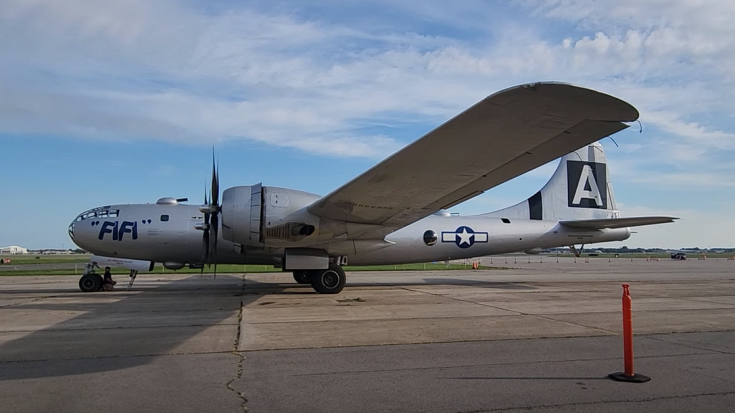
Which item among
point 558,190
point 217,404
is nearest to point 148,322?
point 217,404

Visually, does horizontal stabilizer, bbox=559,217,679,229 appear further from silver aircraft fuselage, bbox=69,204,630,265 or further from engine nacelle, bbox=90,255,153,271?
engine nacelle, bbox=90,255,153,271

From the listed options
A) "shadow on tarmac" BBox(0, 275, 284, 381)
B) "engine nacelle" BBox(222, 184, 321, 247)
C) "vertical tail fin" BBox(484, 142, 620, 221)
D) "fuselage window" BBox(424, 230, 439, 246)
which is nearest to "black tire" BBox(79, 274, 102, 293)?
"shadow on tarmac" BBox(0, 275, 284, 381)

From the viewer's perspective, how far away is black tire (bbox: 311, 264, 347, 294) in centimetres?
1549

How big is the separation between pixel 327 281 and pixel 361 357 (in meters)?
8.75

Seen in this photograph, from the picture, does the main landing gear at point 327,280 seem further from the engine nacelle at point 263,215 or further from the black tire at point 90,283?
the black tire at point 90,283

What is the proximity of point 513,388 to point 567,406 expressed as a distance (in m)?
0.69

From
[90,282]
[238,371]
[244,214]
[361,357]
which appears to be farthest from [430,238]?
[238,371]

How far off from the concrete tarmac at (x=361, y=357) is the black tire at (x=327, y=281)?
9.31 ft

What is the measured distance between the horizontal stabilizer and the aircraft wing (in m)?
8.17

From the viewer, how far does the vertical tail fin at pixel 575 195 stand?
65.1ft

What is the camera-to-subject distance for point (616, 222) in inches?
718

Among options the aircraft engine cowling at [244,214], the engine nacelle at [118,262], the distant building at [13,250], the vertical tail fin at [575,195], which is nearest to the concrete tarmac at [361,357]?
the aircraft engine cowling at [244,214]

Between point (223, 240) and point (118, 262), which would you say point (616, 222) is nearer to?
point (223, 240)

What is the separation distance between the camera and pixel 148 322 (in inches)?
396
